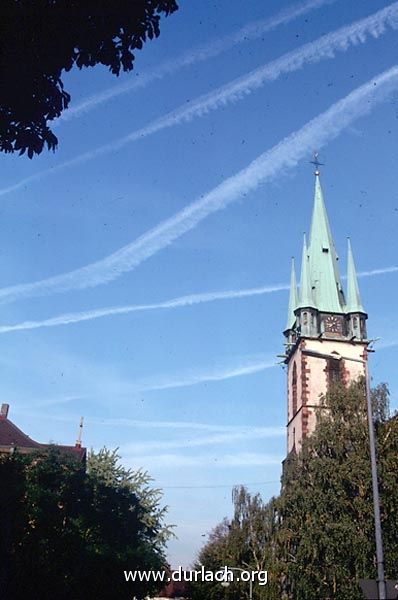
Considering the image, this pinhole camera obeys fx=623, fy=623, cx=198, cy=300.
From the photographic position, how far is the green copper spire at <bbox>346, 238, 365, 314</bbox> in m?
56.2

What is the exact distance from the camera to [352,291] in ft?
188

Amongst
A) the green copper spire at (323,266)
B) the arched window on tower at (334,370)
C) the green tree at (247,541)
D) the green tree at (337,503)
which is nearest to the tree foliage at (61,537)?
the green tree at (247,541)

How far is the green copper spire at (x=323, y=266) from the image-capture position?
2255 inches

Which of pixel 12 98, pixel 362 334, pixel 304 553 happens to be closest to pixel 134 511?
pixel 304 553

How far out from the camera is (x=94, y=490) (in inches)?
1618

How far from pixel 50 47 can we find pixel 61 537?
31.9 m

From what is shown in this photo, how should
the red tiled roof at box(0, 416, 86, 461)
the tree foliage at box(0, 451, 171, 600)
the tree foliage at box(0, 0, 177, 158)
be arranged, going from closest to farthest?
1. the tree foliage at box(0, 0, 177, 158)
2. the tree foliage at box(0, 451, 171, 600)
3. the red tiled roof at box(0, 416, 86, 461)

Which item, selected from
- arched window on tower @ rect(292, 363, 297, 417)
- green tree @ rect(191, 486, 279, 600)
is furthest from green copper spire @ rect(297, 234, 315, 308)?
green tree @ rect(191, 486, 279, 600)

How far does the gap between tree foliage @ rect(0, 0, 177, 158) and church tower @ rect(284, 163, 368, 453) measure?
41.7 m

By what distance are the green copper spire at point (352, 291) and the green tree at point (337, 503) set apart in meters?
20.1

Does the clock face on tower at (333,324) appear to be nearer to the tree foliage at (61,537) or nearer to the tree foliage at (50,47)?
the tree foliage at (61,537)

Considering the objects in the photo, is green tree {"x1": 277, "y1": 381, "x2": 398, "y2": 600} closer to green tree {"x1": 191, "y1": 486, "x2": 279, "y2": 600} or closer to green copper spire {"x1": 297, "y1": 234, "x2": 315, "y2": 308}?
green tree {"x1": 191, "y1": 486, "x2": 279, "y2": 600}

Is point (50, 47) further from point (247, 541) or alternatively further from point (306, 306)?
point (306, 306)

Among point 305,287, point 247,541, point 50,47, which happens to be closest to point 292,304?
point 305,287
